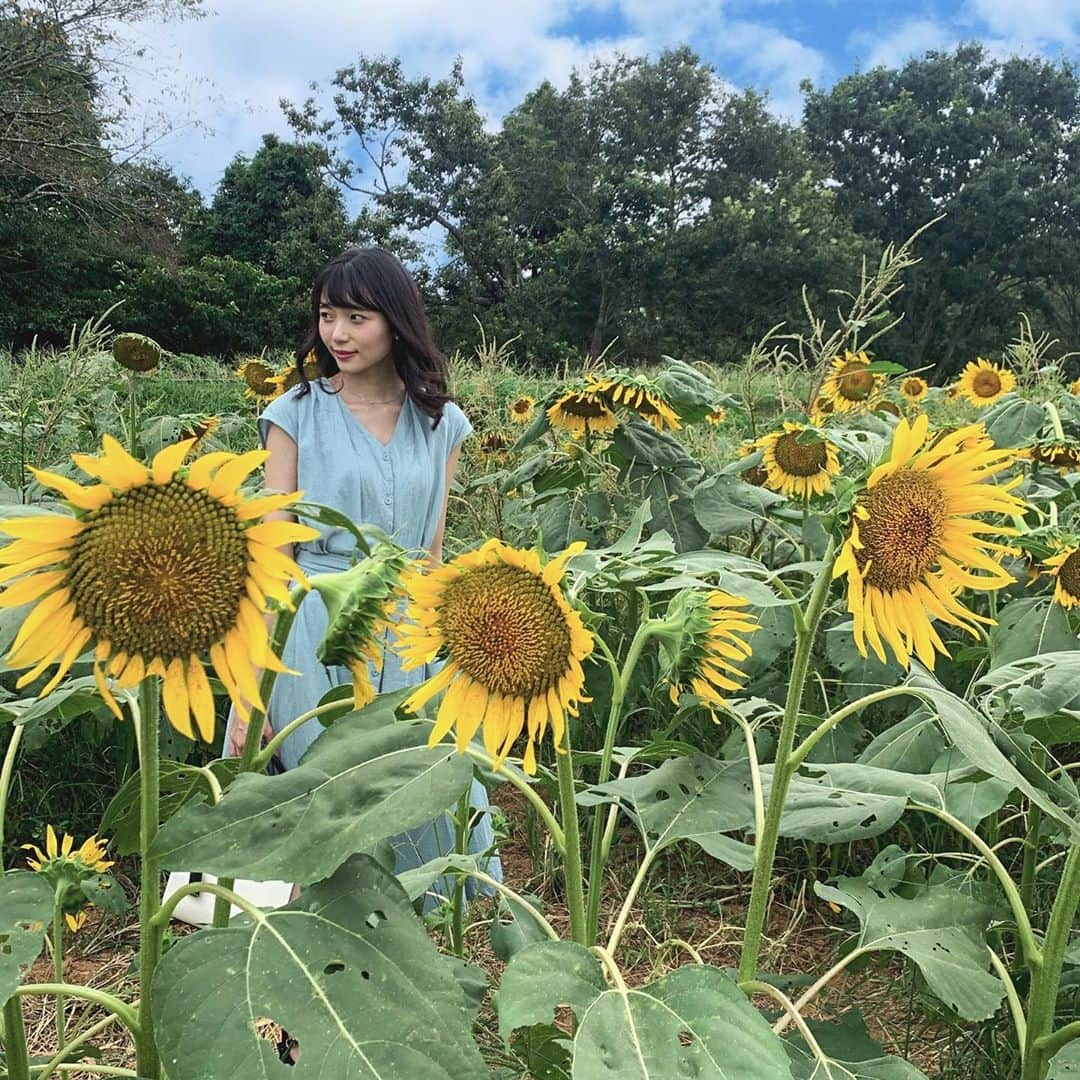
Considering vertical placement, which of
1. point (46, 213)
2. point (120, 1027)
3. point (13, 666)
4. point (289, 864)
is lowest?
point (120, 1027)

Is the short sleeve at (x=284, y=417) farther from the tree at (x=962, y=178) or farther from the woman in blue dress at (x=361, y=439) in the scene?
the tree at (x=962, y=178)

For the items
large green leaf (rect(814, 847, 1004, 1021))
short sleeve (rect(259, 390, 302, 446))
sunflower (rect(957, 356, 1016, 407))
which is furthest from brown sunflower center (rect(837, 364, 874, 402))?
large green leaf (rect(814, 847, 1004, 1021))

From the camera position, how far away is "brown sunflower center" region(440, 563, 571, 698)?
2.58ft

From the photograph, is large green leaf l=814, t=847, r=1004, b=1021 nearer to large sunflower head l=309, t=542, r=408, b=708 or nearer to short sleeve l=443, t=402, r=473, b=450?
large sunflower head l=309, t=542, r=408, b=708

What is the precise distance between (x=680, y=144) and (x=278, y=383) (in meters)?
25.7

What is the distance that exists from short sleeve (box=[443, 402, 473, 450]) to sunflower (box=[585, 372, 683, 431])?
310mm

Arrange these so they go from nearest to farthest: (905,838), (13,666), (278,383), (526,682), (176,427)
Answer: (13,666), (526,682), (905,838), (176,427), (278,383)

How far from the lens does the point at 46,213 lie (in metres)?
17.0

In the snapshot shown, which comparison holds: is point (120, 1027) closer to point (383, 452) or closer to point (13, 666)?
point (383, 452)

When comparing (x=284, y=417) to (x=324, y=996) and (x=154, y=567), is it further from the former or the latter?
(x=324, y=996)

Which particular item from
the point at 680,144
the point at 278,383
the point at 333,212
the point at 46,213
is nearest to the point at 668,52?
the point at 680,144

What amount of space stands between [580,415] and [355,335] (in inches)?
20.6

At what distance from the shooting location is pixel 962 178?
26.7 metres

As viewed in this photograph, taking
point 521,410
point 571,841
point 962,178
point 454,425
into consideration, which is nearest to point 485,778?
point 571,841
